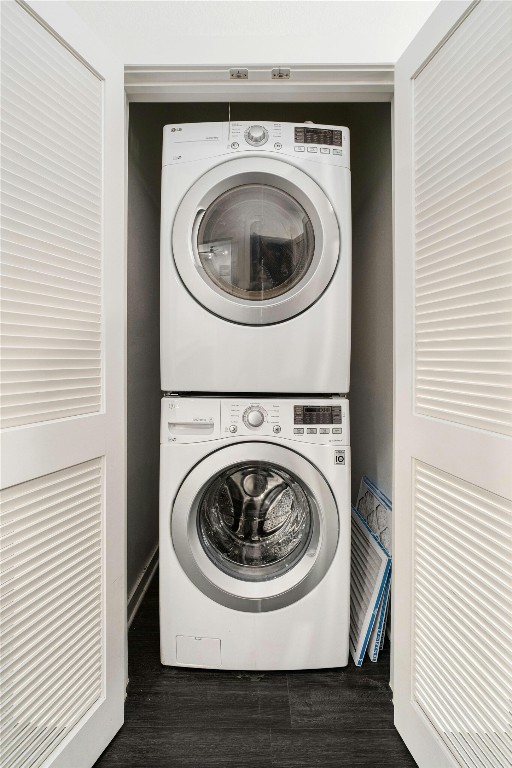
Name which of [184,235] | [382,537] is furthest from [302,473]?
[184,235]

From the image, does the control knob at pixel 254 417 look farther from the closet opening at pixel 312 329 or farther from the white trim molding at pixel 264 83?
the white trim molding at pixel 264 83

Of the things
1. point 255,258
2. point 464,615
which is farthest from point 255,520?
point 255,258

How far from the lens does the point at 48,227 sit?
104 cm

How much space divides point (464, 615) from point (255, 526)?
799 millimetres

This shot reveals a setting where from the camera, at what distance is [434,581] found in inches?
43.8

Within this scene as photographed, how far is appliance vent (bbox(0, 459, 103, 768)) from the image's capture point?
36.9 inches

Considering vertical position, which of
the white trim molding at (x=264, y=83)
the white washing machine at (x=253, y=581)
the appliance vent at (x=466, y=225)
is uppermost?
the white trim molding at (x=264, y=83)

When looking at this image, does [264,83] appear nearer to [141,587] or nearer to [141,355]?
[141,355]

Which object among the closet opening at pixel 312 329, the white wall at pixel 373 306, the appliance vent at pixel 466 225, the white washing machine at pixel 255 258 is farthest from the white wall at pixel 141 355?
the appliance vent at pixel 466 225

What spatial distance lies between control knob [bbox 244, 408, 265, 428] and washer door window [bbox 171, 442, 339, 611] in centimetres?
7

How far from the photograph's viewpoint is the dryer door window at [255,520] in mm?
1585

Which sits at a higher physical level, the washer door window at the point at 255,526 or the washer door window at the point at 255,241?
the washer door window at the point at 255,241

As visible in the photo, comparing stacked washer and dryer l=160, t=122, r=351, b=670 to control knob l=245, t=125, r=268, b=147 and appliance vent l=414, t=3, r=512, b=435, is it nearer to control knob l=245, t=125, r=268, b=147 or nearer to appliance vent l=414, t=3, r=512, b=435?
control knob l=245, t=125, r=268, b=147

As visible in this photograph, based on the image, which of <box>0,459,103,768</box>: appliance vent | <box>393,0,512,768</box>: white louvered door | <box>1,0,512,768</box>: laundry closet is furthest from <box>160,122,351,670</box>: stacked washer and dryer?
<box>0,459,103,768</box>: appliance vent
